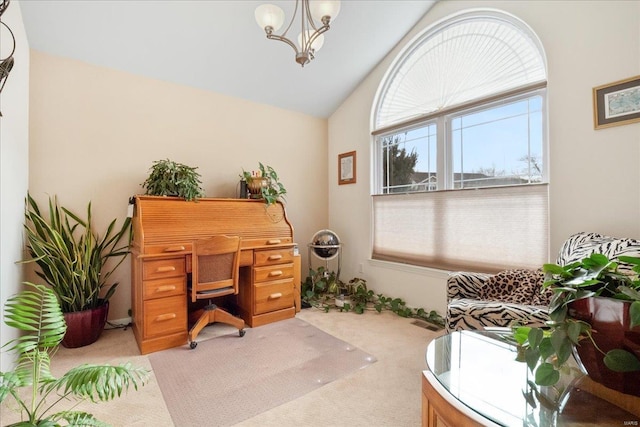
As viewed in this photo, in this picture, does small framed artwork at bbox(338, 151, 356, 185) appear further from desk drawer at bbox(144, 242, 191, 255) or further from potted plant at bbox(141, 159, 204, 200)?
desk drawer at bbox(144, 242, 191, 255)

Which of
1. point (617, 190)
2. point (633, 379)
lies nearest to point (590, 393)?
point (633, 379)

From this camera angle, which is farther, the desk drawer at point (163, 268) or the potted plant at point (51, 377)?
the desk drawer at point (163, 268)

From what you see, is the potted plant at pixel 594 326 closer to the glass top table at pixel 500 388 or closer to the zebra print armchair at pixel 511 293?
the glass top table at pixel 500 388

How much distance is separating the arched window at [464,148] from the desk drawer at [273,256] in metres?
1.17

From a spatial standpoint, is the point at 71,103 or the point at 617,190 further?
the point at 71,103

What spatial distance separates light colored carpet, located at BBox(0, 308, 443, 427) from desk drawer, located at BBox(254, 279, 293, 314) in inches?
15.6

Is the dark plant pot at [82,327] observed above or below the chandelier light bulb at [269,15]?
below

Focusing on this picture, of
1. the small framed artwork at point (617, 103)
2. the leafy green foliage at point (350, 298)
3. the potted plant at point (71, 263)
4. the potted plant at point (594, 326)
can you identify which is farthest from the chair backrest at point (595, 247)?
the potted plant at point (71, 263)

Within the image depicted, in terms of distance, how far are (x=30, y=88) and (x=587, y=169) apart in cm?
442

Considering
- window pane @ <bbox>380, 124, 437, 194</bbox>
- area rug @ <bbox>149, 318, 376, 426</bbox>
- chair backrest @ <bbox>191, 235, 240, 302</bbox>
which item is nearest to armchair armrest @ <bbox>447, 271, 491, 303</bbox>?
area rug @ <bbox>149, 318, 376, 426</bbox>

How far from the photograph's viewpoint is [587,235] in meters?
1.83

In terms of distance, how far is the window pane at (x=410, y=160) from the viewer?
3.04m

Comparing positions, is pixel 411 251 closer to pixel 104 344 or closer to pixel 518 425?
pixel 518 425

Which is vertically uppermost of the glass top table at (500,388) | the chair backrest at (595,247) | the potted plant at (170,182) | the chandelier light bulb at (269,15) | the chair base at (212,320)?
the chandelier light bulb at (269,15)
